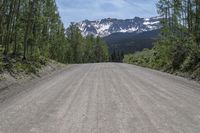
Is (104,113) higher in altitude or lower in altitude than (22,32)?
lower

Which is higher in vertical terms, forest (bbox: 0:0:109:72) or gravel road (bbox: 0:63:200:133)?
forest (bbox: 0:0:109:72)

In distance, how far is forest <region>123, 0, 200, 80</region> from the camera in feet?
96.0

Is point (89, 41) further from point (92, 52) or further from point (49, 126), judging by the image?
point (49, 126)

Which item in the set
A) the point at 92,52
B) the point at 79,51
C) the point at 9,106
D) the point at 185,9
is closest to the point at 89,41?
the point at 92,52

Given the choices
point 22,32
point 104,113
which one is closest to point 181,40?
point 22,32

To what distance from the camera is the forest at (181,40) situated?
2927 centimetres

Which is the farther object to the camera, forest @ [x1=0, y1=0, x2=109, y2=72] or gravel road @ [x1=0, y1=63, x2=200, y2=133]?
forest @ [x1=0, y1=0, x2=109, y2=72]

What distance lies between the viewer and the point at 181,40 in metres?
35.7

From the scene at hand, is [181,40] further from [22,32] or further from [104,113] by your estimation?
[104,113]

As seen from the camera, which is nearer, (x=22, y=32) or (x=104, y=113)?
(x=104, y=113)

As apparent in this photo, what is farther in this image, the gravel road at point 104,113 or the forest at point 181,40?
the forest at point 181,40

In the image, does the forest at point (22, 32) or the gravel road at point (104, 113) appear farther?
the forest at point (22, 32)

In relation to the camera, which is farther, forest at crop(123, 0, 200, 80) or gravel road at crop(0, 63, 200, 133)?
forest at crop(123, 0, 200, 80)

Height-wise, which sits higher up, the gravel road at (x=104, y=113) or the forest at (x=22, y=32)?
the forest at (x=22, y=32)
